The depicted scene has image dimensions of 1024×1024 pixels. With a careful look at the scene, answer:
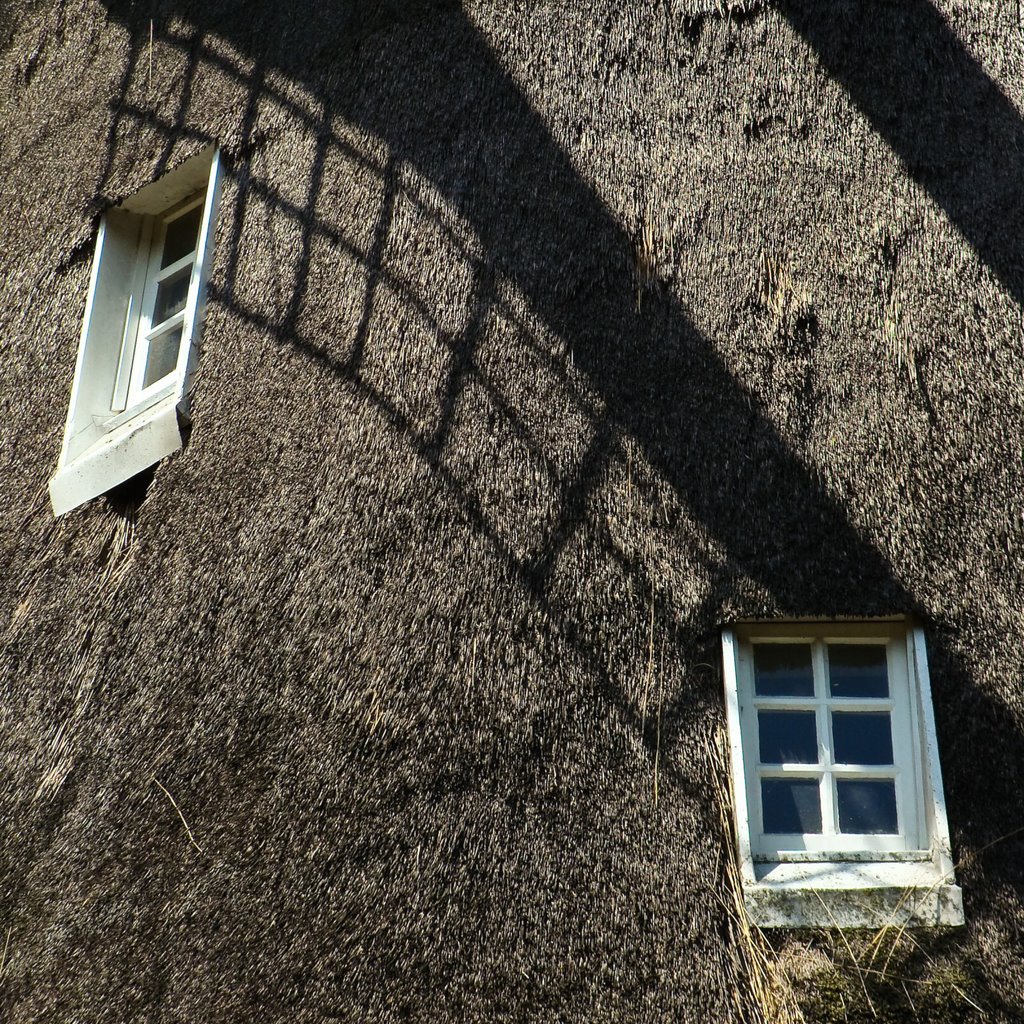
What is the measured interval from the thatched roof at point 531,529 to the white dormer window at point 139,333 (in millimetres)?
117

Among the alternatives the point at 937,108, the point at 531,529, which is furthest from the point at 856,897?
the point at 937,108

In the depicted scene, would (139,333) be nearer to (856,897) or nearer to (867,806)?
(867,806)

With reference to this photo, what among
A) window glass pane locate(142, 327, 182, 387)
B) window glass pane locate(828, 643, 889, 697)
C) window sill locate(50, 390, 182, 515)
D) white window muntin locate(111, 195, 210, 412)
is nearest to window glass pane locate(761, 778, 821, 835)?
window glass pane locate(828, 643, 889, 697)

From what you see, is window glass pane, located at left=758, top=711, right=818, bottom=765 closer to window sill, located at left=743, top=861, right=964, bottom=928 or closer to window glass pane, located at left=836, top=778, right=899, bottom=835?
window glass pane, located at left=836, top=778, right=899, bottom=835

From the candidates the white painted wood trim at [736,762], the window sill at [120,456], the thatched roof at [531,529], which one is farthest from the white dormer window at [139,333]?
the white painted wood trim at [736,762]

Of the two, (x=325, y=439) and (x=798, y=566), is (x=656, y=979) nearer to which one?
(x=798, y=566)

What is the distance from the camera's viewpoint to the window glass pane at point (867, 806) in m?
2.86

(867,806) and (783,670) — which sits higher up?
(783,670)

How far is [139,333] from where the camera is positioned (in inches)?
180

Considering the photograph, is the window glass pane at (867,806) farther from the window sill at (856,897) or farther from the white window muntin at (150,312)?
the white window muntin at (150,312)

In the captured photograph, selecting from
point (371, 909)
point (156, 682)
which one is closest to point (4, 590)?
point (156, 682)

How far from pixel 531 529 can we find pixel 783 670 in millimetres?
787

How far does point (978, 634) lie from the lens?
2779 millimetres

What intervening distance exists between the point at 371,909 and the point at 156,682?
1088 millimetres
